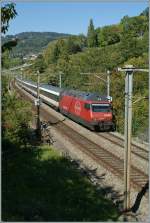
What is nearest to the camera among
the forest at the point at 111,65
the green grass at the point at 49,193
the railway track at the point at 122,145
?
the green grass at the point at 49,193

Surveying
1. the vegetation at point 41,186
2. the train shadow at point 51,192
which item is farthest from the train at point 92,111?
the train shadow at point 51,192

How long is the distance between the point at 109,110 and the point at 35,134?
6.44m

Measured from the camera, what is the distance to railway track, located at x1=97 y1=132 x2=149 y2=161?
29.5m

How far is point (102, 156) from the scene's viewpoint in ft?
95.7

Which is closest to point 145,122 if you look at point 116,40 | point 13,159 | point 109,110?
point 109,110

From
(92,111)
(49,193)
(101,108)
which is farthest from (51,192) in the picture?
(101,108)

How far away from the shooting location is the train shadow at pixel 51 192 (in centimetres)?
1733

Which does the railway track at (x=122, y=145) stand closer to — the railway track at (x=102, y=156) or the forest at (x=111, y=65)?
the railway track at (x=102, y=156)

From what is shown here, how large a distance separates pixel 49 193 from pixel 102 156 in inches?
340

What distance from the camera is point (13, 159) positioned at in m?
27.6

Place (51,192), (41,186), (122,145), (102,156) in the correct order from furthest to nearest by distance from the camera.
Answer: (122,145)
(102,156)
(41,186)
(51,192)

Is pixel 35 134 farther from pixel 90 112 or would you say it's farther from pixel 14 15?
pixel 14 15

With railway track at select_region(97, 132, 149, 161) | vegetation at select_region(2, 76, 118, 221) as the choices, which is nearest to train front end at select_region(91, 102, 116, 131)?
railway track at select_region(97, 132, 149, 161)

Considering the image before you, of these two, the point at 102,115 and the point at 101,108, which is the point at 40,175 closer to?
the point at 102,115
